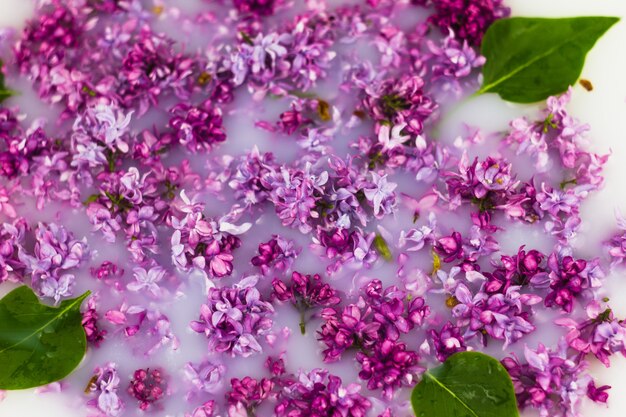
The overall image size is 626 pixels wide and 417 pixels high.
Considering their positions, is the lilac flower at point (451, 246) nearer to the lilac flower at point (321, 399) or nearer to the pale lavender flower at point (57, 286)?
the lilac flower at point (321, 399)

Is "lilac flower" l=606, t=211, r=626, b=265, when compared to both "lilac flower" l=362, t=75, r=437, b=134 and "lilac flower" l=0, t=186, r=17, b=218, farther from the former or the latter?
"lilac flower" l=0, t=186, r=17, b=218

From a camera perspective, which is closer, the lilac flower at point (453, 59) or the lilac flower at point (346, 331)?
the lilac flower at point (346, 331)

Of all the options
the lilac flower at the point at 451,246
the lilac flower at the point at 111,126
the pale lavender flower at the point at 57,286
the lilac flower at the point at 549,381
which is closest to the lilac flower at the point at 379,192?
the lilac flower at the point at 451,246

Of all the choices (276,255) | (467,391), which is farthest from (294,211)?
(467,391)

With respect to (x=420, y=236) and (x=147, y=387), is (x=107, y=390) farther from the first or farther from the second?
(x=420, y=236)

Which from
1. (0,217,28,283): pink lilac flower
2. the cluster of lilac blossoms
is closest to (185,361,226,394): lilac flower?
the cluster of lilac blossoms
